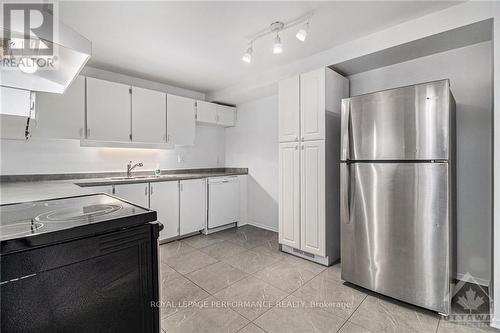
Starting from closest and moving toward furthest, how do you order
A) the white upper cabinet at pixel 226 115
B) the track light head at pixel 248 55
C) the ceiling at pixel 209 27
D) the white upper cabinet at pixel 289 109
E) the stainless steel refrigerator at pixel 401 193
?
the stainless steel refrigerator at pixel 401 193 < the ceiling at pixel 209 27 < the track light head at pixel 248 55 < the white upper cabinet at pixel 289 109 < the white upper cabinet at pixel 226 115

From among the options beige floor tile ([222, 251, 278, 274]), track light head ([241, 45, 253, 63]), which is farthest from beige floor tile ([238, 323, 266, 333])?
track light head ([241, 45, 253, 63])

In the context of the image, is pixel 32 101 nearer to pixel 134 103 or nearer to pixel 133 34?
pixel 133 34

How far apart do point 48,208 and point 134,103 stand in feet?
7.90

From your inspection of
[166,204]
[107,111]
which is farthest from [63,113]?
[166,204]

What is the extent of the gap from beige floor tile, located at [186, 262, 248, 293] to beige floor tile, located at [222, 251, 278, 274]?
85 millimetres

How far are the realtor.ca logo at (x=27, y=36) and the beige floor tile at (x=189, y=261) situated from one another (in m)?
2.09

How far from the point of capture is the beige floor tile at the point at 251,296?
6.07 ft

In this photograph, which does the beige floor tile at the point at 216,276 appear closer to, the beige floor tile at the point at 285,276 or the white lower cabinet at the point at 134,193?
the beige floor tile at the point at 285,276

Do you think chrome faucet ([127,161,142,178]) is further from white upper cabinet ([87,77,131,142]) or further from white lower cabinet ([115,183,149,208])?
white lower cabinet ([115,183,149,208])

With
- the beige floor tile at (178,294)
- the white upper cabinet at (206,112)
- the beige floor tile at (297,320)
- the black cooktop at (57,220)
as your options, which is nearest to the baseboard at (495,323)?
the beige floor tile at (297,320)

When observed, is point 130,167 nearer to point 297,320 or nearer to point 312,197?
point 312,197

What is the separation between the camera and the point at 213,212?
12.3 ft

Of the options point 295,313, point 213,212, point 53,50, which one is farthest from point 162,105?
point 295,313

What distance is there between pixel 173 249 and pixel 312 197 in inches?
74.4
